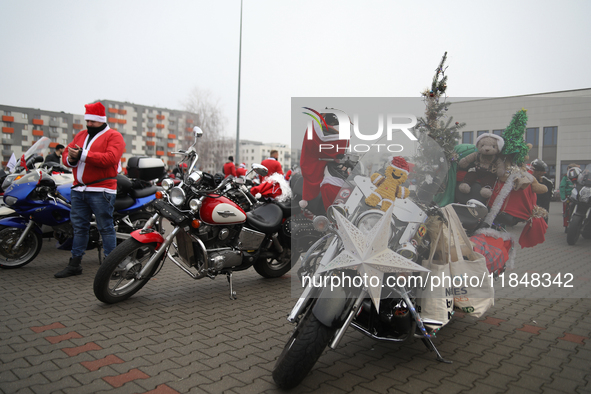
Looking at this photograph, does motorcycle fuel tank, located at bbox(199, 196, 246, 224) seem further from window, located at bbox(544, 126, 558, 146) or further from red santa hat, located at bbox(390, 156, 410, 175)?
window, located at bbox(544, 126, 558, 146)

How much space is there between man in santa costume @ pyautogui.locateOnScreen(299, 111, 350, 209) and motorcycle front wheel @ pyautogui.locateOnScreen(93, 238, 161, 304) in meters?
2.06

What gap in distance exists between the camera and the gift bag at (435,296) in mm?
2748

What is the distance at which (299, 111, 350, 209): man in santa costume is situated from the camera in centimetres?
246

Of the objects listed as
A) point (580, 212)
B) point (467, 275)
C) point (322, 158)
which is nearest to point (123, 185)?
point (322, 158)

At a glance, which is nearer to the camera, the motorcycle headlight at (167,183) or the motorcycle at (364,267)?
the motorcycle at (364,267)

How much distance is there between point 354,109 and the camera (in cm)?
247

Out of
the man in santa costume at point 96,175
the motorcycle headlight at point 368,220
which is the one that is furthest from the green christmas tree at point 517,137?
the man in santa costume at point 96,175

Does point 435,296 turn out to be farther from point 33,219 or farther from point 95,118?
point 33,219

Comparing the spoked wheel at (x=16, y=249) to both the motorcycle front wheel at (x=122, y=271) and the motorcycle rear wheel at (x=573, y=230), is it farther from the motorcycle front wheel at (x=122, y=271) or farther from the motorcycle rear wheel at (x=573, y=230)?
the motorcycle rear wheel at (x=573, y=230)

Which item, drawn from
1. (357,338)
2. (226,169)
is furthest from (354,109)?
(226,169)

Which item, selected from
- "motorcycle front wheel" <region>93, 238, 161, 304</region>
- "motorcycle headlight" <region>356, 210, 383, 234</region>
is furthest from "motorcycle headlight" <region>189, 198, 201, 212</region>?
"motorcycle headlight" <region>356, 210, 383, 234</region>

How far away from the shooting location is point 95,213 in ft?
15.2

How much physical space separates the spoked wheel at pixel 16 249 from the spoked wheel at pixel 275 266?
3017 mm

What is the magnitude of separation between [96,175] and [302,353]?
3.51 meters
